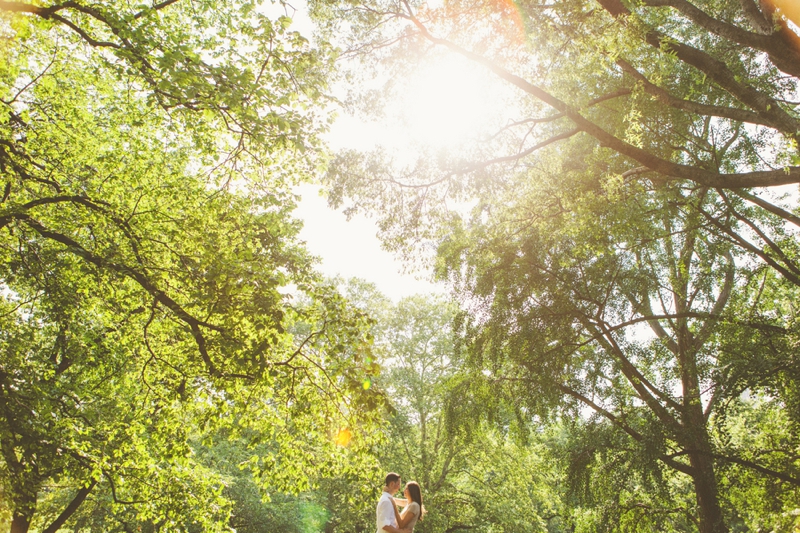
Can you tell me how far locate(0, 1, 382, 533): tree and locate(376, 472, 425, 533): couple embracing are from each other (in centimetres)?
125

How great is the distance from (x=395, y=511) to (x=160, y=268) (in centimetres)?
485

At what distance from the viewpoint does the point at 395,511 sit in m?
6.79

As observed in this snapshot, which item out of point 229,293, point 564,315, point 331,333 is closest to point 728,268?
point 564,315

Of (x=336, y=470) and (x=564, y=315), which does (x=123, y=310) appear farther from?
(x=564, y=315)

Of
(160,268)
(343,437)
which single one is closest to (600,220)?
(343,437)

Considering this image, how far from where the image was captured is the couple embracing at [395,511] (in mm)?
6637

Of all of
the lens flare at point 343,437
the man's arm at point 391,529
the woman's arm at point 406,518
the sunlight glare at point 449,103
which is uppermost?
the sunlight glare at point 449,103

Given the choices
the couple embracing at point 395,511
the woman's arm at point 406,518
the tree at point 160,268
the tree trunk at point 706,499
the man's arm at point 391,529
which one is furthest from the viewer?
the tree trunk at point 706,499

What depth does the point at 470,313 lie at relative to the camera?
10.1 meters

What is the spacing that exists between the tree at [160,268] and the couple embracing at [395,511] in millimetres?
1250

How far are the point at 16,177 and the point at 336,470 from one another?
6258 millimetres

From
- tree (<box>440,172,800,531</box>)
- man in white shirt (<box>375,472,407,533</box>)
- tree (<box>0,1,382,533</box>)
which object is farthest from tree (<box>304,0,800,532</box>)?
man in white shirt (<box>375,472,407,533</box>)

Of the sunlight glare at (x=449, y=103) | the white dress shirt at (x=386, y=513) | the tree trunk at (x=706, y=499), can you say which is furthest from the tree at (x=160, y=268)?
the tree trunk at (x=706, y=499)

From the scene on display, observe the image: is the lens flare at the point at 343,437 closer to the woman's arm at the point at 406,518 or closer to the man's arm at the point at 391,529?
the man's arm at the point at 391,529
